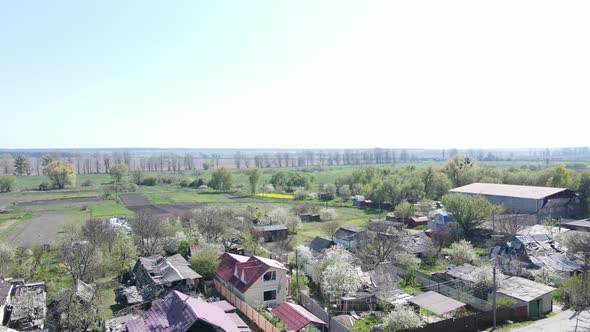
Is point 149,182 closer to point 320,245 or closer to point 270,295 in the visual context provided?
point 320,245

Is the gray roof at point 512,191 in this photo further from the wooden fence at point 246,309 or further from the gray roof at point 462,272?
the wooden fence at point 246,309

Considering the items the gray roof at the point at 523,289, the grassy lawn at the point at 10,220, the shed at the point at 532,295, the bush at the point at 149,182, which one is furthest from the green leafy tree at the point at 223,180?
the shed at the point at 532,295

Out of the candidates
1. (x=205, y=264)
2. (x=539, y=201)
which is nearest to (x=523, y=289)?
(x=205, y=264)

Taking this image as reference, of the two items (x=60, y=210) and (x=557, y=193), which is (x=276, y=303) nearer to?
(x=557, y=193)

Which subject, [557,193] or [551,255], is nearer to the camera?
[551,255]

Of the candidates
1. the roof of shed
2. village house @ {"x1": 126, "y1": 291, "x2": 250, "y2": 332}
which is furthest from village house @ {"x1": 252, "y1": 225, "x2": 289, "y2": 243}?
village house @ {"x1": 126, "y1": 291, "x2": 250, "y2": 332}

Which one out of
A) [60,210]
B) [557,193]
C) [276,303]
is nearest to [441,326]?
[276,303]

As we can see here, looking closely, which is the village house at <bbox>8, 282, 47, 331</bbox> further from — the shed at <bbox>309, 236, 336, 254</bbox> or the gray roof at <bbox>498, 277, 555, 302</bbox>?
the gray roof at <bbox>498, 277, 555, 302</bbox>
